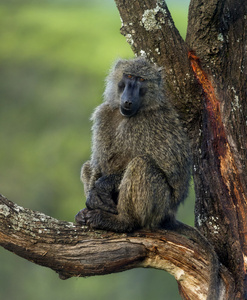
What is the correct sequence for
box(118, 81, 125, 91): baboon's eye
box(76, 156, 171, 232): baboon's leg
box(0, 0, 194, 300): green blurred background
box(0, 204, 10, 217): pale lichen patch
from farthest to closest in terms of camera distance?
box(0, 0, 194, 300): green blurred background → box(118, 81, 125, 91): baboon's eye → box(76, 156, 171, 232): baboon's leg → box(0, 204, 10, 217): pale lichen patch

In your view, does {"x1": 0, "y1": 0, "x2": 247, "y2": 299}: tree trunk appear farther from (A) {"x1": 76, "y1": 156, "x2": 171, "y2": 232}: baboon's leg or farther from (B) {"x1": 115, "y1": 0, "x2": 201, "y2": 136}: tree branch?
(A) {"x1": 76, "y1": 156, "x2": 171, "y2": 232}: baboon's leg

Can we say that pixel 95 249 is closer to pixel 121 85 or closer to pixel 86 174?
pixel 86 174

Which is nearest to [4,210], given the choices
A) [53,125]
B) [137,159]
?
[137,159]

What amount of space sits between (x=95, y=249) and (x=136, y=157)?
Answer: 1048mm

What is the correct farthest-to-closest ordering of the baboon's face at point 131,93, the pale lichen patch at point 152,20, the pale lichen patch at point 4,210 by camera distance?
1. the pale lichen patch at point 152,20
2. the baboon's face at point 131,93
3. the pale lichen patch at point 4,210

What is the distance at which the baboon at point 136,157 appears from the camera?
571 centimetres

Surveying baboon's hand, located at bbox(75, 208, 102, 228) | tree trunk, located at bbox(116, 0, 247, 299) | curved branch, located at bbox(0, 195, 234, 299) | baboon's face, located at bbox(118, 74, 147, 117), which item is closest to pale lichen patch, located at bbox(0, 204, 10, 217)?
curved branch, located at bbox(0, 195, 234, 299)

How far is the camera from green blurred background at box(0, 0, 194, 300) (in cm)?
2186

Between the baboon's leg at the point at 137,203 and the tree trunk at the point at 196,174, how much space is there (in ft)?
0.39

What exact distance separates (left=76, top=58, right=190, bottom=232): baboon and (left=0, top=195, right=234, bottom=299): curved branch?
0.68 feet

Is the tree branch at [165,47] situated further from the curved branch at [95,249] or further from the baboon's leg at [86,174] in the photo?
the curved branch at [95,249]

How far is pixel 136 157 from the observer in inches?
228

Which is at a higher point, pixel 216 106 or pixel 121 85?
pixel 121 85

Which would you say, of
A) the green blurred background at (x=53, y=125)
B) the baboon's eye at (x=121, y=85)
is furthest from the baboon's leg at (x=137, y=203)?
the green blurred background at (x=53, y=125)
